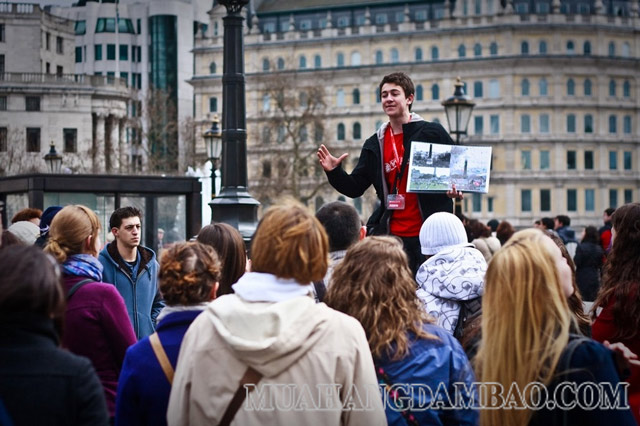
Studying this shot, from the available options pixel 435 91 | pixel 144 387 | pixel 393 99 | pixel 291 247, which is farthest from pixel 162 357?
pixel 435 91

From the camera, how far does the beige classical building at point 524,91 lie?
294ft

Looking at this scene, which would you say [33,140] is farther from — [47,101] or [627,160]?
[627,160]

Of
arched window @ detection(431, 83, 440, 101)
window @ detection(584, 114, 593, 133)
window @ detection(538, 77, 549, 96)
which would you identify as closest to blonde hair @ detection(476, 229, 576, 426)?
window @ detection(538, 77, 549, 96)

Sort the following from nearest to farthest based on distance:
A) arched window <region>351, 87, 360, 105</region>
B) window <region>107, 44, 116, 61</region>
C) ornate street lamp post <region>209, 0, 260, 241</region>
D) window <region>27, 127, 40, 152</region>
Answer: ornate street lamp post <region>209, 0, 260, 241</region> < window <region>27, 127, 40, 152</region> < arched window <region>351, 87, 360, 105</region> < window <region>107, 44, 116, 61</region>

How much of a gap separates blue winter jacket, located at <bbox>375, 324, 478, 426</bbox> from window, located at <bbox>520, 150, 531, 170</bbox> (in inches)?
3424

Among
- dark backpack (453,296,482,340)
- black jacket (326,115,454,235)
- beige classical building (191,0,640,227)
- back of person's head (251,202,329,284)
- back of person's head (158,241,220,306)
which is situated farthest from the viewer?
beige classical building (191,0,640,227)

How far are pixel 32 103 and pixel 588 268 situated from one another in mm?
25665

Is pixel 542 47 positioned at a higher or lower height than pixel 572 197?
higher

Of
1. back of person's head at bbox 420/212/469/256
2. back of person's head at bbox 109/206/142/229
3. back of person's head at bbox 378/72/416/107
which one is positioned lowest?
back of person's head at bbox 420/212/469/256

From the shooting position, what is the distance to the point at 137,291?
25.6 feet

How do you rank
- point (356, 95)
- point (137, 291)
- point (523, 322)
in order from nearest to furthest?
point (523, 322)
point (137, 291)
point (356, 95)

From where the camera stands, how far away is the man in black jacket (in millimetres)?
7723

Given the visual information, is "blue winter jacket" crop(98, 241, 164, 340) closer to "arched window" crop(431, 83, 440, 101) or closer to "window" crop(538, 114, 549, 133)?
"window" crop(538, 114, 549, 133)

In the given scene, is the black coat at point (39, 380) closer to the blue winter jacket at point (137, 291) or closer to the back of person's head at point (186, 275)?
the back of person's head at point (186, 275)
